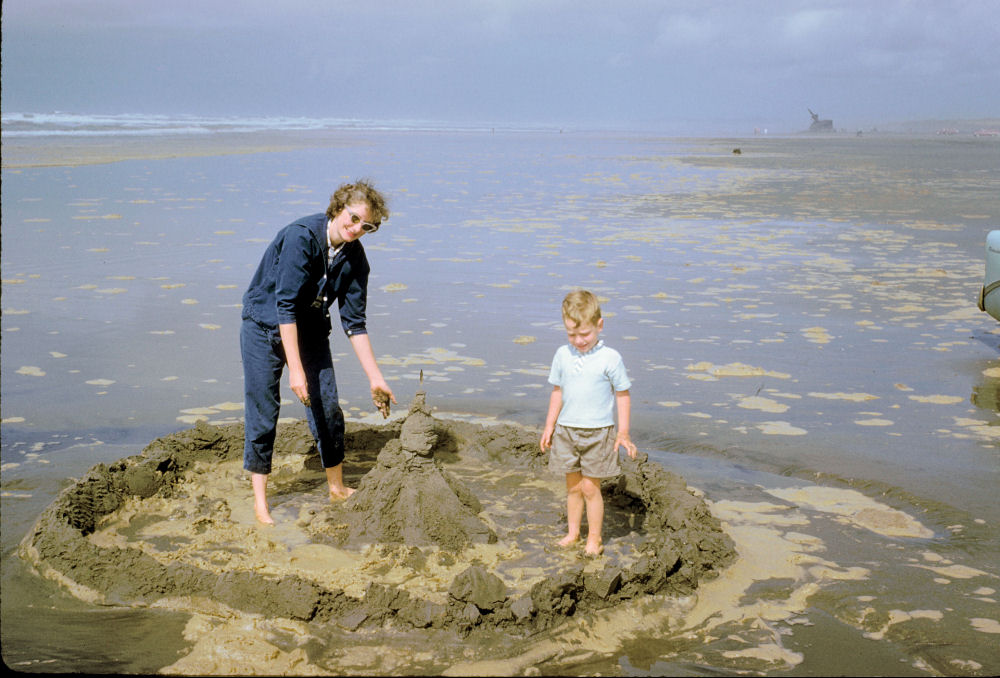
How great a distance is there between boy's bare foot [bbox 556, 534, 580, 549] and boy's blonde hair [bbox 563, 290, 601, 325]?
39.4 inches

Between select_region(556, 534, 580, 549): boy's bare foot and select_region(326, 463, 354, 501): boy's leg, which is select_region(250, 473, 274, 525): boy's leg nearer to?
select_region(326, 463, 354, 501): boy's leg

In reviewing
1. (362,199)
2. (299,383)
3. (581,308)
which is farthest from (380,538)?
(362,199)

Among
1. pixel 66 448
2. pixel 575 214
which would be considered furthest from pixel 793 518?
pixel 575 214

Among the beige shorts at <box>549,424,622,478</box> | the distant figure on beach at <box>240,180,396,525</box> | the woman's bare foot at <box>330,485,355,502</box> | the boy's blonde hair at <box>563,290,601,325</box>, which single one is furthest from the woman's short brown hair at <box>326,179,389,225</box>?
the woman's bare foot at <box>330,485,355,502</box>

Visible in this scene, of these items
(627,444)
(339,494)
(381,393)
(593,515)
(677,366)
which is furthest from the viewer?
(677,366)

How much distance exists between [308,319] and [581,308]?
4.54ft

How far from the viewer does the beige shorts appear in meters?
4.17

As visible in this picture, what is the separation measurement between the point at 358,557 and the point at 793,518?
2.10m

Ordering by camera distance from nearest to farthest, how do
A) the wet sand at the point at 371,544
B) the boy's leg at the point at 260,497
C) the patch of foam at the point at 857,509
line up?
1. the wet sand at the point at 371,544
2. the patch of foam at the point at 857,509
3. the boy's leg at the point at 260,497

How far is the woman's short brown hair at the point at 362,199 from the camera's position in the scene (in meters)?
4.20

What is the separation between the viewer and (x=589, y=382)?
13.6 ft

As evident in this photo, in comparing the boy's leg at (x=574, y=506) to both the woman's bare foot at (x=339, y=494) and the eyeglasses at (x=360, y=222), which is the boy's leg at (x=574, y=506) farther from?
the eyeglasses at (x=360, y=222)

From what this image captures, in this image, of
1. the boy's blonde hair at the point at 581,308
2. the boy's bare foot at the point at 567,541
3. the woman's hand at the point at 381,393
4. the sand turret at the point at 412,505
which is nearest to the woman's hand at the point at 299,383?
the woman's hand at the point at 381,393

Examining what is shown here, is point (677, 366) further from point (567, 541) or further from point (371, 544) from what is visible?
point (371, 544)
